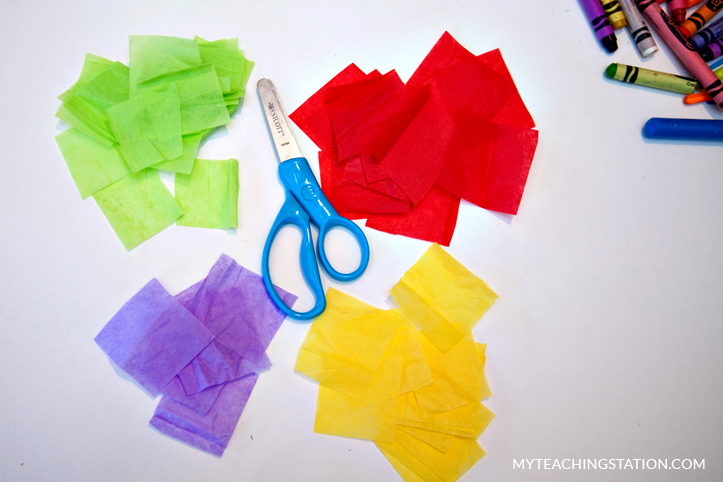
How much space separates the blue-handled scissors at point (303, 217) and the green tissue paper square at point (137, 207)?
19cm

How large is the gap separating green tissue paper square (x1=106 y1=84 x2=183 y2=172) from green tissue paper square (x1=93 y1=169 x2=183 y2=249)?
3 centimetres

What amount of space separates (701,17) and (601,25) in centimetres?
20

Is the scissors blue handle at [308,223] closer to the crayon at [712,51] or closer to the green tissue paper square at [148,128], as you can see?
the green tissue paper square at [148,128]

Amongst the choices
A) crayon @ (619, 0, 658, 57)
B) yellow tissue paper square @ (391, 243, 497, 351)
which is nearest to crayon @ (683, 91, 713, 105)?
crayon @ (619, 0, 658, 57)

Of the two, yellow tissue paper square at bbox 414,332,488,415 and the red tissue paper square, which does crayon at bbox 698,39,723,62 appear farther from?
yellow tissue paper square at bbox 414,332,488,415

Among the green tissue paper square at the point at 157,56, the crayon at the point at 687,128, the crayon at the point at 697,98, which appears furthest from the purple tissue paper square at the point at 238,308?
the crayon at the point at 697,98

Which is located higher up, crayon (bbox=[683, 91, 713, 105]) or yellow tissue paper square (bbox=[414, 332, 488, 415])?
crayon (bbox=[683, 91, 713, 105])

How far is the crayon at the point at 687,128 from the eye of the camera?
0.89 m

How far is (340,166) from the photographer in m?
0.84

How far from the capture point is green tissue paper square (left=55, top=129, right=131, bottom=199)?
2.63 feet

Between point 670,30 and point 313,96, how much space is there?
70cm

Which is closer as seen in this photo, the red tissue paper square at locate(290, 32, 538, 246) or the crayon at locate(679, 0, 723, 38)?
the red tissue paper square at locate(290, 32, 538, 246)

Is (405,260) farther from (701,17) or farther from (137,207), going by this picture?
(701,17)

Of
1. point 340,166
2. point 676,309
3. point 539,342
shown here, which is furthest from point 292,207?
point 676,309
